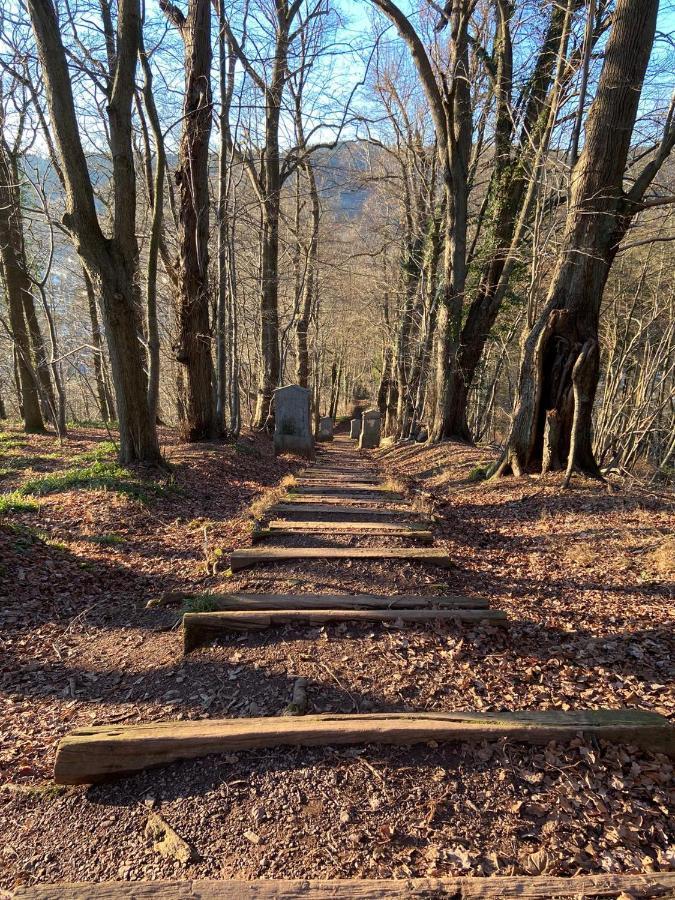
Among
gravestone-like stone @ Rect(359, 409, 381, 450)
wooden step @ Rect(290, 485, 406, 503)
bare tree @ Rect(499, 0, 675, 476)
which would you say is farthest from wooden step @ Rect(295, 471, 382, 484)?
gravestone-like stone @ Rect(359, 409, 381, 450)

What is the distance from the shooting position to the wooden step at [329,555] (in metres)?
4.36

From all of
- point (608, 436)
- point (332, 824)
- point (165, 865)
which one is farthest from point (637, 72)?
point (608, 436)

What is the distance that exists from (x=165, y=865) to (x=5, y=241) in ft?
48.2

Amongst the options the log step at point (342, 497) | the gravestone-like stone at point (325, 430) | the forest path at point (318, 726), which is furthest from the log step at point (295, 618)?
the gravestone-like stone at point (325, 430)

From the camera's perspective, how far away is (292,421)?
13.0 m

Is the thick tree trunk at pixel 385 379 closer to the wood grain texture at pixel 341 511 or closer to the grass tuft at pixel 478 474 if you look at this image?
the grass tuft at pixel 478 474

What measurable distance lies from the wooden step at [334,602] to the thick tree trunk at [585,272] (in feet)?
13.8

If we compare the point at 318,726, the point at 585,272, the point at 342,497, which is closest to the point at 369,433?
the point at 342,497

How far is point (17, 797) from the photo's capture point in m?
2.11

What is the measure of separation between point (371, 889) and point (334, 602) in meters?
1.92

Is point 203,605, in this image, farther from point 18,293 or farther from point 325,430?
point 325,430

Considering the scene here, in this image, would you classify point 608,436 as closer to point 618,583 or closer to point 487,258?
point 487,258

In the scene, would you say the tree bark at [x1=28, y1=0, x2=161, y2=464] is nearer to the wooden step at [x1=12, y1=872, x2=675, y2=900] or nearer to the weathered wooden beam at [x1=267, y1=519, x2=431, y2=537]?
the weathered wooden beam at [x1=267, y1=519, x2=431, y2=537]

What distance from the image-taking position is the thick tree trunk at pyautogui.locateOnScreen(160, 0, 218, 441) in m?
9.37
